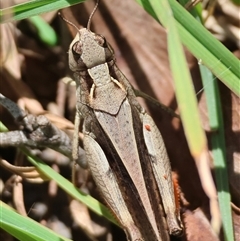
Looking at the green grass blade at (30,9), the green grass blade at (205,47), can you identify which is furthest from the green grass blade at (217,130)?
the green grass blade at (30,9)

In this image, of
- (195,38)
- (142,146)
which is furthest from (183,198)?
(195,38)

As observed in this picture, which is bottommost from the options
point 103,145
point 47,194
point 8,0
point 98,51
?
point 47,194

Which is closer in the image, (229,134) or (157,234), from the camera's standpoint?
(157,234)

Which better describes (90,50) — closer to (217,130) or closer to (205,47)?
(205,47)

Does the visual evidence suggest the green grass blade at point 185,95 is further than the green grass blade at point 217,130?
No

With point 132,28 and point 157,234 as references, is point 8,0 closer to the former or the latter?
point 132,28

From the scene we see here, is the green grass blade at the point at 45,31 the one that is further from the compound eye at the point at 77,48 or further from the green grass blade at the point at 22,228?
the green grass blade at the point at 22,228

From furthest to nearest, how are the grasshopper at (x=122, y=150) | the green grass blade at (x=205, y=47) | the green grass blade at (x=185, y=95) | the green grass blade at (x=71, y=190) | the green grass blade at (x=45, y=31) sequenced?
the green grass blade at (x=45, y=31), the green grass blade at (x=71, y=190), the grasshopper at (x=122, y=150), the green grass blade at (x=205, y=47), the green grass blade at (x=185, y=95)
